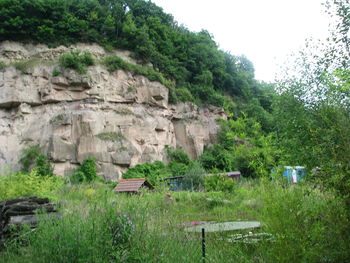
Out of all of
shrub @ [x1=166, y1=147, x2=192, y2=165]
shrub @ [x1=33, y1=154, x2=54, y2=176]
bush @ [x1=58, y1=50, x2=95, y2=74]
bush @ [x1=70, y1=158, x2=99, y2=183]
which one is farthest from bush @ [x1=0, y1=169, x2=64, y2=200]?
shrub @ [x1=166, y1=147, x2=192, y2=165]

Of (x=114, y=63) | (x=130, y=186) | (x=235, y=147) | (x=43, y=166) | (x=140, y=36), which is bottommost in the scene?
(x=130, y=186)

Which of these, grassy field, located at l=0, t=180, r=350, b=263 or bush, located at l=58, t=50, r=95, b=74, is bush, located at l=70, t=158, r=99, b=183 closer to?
bush, located at l=58, t=50, r=95, b=74

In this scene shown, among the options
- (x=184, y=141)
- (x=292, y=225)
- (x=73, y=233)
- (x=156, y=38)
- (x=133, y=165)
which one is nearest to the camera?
(x=292, y=225)

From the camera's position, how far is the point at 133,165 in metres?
28.8

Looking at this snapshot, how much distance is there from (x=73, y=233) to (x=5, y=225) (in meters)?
4.47

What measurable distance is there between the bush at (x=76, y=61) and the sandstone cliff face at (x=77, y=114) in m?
0.53

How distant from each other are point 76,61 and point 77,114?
4701 mm

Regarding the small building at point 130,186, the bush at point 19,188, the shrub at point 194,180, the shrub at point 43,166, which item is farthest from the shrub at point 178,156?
the bush at point 19,188

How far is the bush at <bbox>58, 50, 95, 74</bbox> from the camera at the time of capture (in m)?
28.9

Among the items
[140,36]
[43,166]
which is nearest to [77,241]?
[43,166]

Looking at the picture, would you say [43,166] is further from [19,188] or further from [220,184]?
[19,188]

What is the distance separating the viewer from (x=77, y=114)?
1096 inches

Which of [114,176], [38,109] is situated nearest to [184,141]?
[114,176]

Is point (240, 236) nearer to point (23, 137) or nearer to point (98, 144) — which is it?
point (98, 144)
